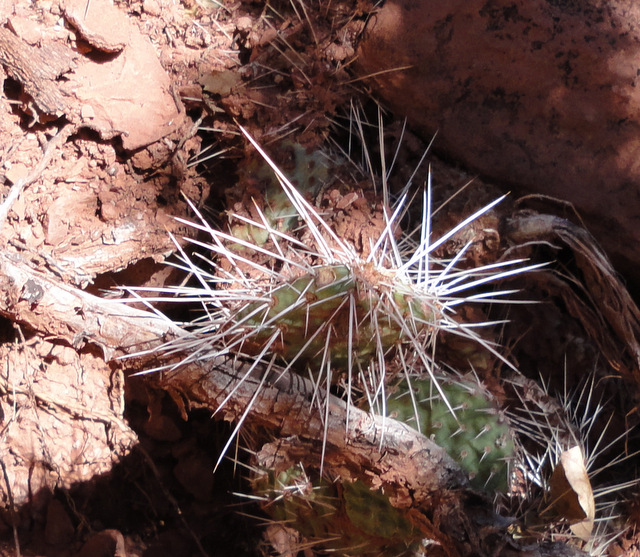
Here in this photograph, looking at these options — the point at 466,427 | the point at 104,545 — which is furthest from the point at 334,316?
the point at 104,545

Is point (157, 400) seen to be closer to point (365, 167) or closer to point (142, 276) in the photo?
point (142, 276)

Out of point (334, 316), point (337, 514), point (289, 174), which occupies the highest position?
point (289, 174)

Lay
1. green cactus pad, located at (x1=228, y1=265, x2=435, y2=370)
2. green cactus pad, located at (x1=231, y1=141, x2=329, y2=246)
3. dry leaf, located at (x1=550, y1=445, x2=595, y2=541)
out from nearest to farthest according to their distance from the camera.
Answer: green cactus pad, located at (x1=228, y1=265, x2=435, y2=370) < dry leaf, located at (x1=550, y1=445, x2=595, y2=541) < green cactus pad, located at (x1=231, y1=141, x2=329, y2=246)

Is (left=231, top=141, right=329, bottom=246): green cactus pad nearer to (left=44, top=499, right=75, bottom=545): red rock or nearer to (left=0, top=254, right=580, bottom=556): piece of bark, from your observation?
(left=0, top=254, right=580, bottom=556): piece of bark

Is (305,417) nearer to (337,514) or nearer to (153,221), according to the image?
(337,514)

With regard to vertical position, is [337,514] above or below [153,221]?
below

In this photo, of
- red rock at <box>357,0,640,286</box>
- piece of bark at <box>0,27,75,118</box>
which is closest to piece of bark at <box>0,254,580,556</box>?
piece of bark at <box>0,27,75,118</box>

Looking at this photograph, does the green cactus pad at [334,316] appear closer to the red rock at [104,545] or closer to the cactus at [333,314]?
the cactus at [333,314]
